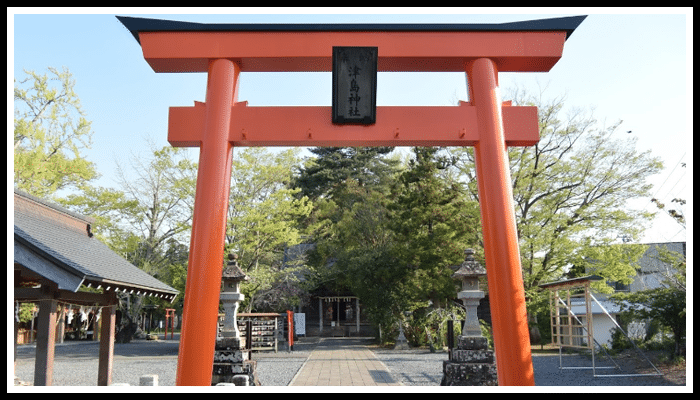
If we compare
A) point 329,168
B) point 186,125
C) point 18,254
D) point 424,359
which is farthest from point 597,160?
point 329,168

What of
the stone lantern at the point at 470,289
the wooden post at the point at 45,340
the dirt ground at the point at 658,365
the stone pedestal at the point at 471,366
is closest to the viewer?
the wooden post at the point at 45,340

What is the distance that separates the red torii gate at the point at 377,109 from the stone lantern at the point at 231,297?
18.5 feet

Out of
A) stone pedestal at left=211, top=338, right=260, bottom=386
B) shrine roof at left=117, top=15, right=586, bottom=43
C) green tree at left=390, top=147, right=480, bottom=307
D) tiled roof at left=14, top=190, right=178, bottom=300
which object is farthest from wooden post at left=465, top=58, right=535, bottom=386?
green tree at left=390, top=147, right=480, bottom=307

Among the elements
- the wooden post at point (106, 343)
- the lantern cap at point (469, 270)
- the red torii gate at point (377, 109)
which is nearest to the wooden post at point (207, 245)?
the red torii gate at point (377, 109)

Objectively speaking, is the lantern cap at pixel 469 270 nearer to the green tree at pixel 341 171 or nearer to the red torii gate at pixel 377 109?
the red torii gate at pixel 377 109

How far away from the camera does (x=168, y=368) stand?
12.8 meters

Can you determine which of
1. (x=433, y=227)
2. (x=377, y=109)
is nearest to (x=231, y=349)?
(x=377, y=109)

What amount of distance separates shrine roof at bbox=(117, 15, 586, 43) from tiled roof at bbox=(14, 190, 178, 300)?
8.84ft

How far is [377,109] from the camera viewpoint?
534 centimetres

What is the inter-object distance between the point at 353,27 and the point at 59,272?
423 cm

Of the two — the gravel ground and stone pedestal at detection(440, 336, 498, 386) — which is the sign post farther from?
the gravel ground

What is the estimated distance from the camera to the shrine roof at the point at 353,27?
545 centimetres

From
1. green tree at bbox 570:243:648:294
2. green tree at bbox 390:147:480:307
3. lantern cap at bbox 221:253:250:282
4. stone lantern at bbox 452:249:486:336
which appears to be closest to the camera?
stone lantern at bbox 452:249:486:336

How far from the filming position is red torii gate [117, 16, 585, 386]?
16.7 feet
